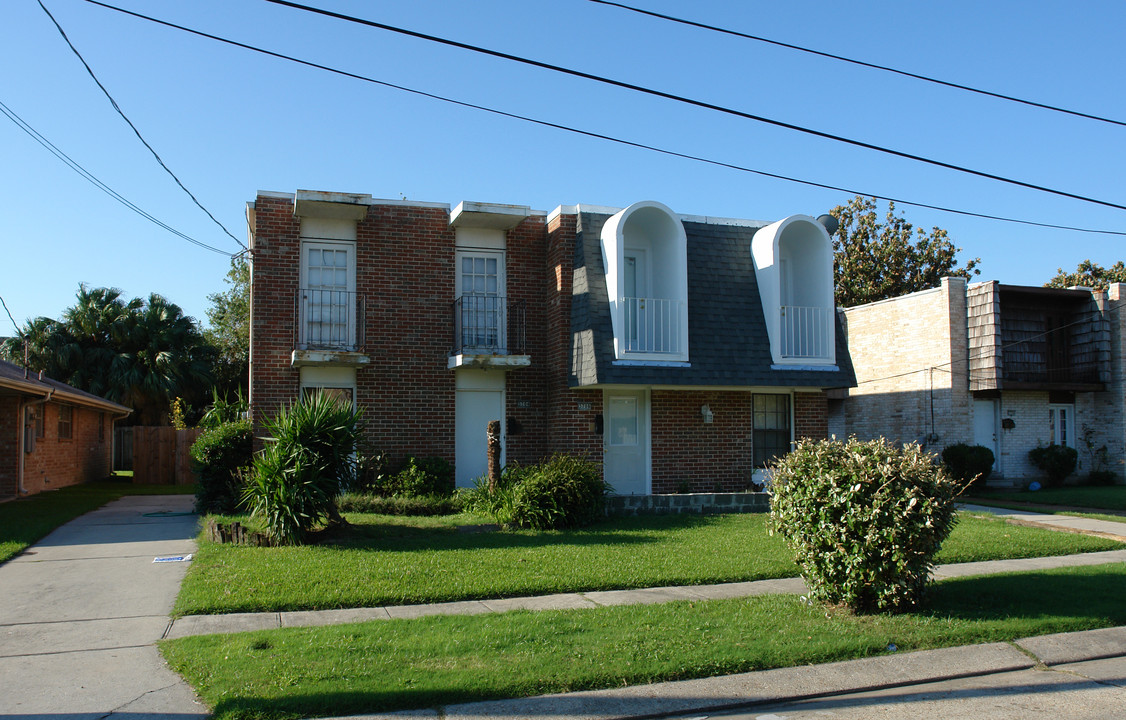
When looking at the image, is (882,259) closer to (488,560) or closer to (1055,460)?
(1055,460)

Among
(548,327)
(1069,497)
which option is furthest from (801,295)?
(1069,497)

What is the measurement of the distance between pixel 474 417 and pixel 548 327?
2283mm

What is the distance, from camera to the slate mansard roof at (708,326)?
15.2 metres

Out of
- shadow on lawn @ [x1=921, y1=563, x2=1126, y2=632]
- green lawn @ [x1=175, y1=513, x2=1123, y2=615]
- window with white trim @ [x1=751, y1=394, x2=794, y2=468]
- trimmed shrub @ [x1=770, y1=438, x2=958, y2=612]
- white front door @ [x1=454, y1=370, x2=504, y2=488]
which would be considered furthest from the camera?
window with white trim @ [x1=751, y1=394, x2=794, y2=468]

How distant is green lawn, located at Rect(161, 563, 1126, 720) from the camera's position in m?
5.36

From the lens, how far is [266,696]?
205 inches

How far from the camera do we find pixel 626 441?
16422 millimetres

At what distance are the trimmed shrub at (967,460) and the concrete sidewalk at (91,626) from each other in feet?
57.9

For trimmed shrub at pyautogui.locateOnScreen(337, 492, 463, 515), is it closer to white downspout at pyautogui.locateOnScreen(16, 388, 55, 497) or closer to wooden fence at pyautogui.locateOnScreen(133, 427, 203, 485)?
white downspout at pyautogui.locateOnScreen(16, 388, 55, 497)

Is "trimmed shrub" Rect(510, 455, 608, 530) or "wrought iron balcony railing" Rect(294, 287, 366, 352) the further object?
"wrought iron balcony railing" Rect(294, 287, 366, 352)

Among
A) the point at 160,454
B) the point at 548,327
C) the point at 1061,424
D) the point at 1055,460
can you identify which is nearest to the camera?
the point at 548,327

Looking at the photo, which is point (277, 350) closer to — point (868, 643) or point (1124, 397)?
point (868, 643)

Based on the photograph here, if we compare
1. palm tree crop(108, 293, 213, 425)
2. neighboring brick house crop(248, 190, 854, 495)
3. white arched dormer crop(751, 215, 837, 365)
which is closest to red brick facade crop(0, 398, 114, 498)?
palm tree crop(108, 293, 213, 425)

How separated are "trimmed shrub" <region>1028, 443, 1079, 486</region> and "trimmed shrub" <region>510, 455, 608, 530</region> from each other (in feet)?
50.8
